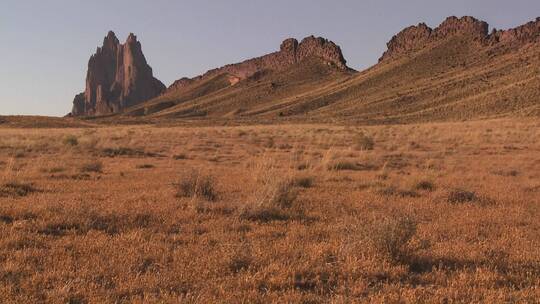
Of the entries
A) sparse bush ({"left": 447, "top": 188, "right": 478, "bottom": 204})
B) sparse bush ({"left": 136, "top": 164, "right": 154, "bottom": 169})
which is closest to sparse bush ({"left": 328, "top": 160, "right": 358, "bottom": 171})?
sparse bush ({"left": 136, "top": 164, "right": 154, "bottom": 169})

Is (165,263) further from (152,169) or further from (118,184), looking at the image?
(152,169)

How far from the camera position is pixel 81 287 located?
16.1ft

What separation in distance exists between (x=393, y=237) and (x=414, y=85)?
98691 mm

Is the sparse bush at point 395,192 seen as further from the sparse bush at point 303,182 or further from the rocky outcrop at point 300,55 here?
the rocky outcrop at point 300,55

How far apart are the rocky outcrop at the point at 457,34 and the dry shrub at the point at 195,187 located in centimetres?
10467

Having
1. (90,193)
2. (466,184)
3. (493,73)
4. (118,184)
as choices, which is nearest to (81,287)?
(90,193)

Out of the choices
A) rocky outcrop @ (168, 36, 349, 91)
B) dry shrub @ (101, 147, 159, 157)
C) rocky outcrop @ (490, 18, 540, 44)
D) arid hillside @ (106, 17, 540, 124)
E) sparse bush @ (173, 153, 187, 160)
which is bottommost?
sparse bush @ (173, 153, 187, 160)

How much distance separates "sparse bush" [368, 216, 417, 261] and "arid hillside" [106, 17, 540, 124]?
179ft

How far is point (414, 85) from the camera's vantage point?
99.8m

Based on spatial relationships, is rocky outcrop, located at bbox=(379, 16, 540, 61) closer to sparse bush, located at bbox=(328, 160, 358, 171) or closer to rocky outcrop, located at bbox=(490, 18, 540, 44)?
rocky outcrop, located at bbox=(490, 18, 540, 44)

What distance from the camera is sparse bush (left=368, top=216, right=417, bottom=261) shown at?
6145 mm

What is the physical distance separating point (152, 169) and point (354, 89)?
101221 mm

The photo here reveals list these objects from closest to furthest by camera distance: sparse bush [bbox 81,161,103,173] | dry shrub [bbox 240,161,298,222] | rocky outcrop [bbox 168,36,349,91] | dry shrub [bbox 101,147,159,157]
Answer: dry shrub [bbox 240,161,298,222], sparse bush [bbox 81,161,103,173], dry shrub [bbox 101,147,159,157], rocky outcrop [bbox 168,36,349,91]

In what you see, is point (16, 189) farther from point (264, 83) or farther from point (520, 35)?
point (264, 83)
